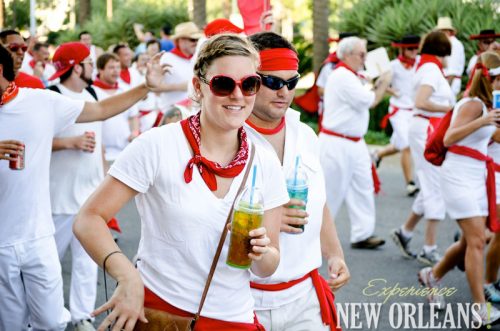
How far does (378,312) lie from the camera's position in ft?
21.9

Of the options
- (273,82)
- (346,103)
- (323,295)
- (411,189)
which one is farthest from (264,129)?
(411,189)

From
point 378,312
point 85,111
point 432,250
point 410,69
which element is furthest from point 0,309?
point 410,69

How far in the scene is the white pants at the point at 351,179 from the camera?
879cm

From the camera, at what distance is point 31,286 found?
4930mm

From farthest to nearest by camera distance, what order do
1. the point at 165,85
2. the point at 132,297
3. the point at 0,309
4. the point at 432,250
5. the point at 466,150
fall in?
the point at 165,85 < the point at 432,250 < the point at 466,150 < the point at 0,309 < the point at 132,297

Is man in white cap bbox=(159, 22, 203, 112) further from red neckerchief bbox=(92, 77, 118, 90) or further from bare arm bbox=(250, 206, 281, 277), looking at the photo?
bare arm bbox=(250, 206, 281, 277)

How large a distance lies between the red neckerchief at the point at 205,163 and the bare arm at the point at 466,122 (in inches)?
136

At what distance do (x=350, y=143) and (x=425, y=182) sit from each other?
947mm

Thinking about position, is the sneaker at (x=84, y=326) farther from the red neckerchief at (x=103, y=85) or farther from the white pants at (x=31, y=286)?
the red neckerchief at (x=103, y=85)

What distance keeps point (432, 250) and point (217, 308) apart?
18.3 feet

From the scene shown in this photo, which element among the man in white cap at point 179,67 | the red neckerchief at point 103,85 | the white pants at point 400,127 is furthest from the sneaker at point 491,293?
the white pants at point 400,127

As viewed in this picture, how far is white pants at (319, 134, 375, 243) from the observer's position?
28.8 feet

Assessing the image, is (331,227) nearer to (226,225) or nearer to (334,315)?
(334,315)

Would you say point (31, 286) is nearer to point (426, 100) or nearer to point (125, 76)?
point (426, 100)
